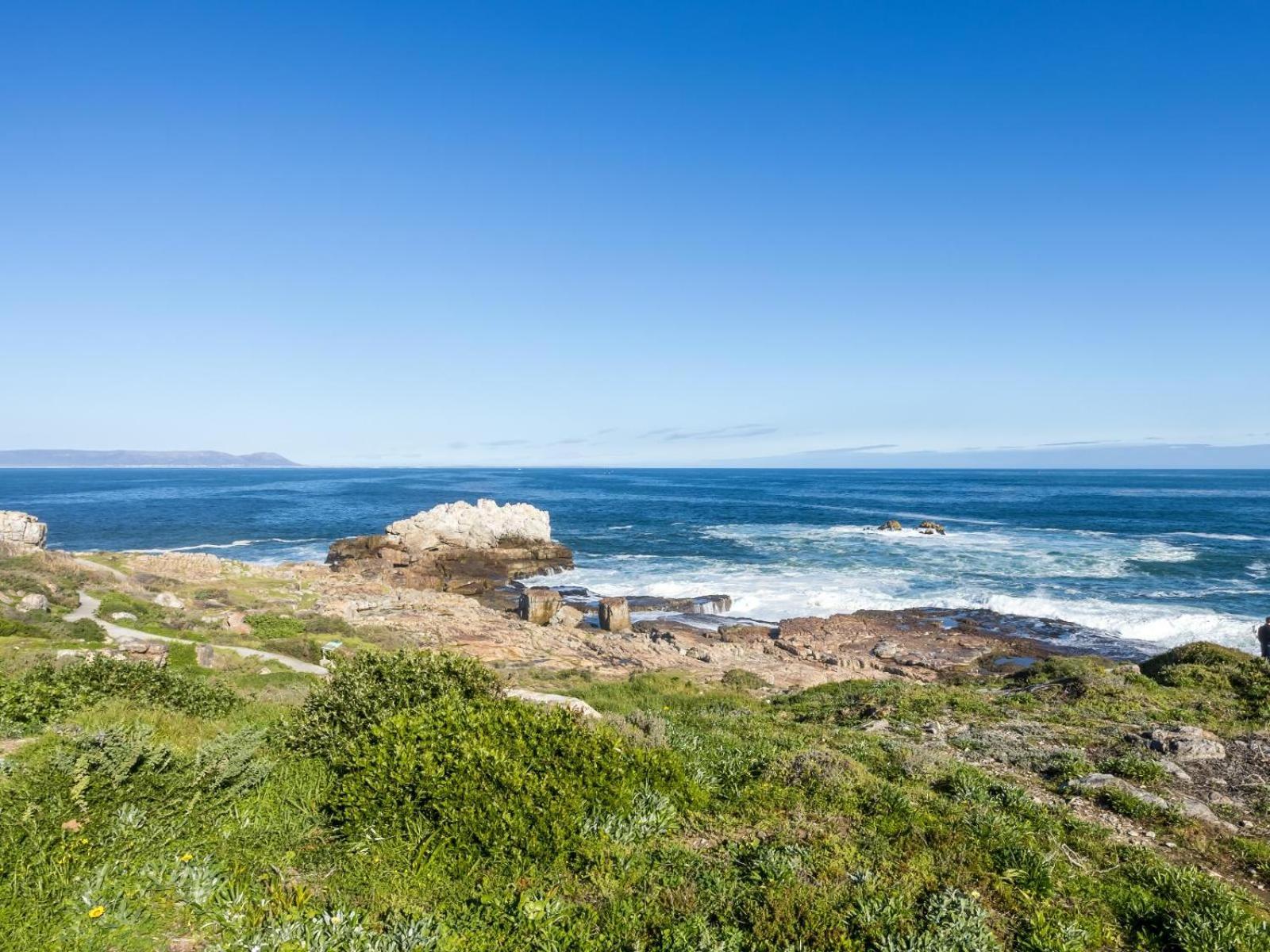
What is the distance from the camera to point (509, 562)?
49.2m

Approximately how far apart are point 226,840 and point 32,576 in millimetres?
24953

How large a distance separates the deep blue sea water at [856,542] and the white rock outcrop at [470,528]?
564cm

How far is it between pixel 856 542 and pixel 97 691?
58.4 m

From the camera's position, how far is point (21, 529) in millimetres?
34875

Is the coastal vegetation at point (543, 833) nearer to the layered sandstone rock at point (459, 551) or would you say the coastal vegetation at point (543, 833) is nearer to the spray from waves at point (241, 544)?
the layered sandstone rock at point (459, 551)

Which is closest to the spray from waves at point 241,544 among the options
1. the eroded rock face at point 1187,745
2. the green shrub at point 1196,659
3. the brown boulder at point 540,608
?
the brown boulder at point 540,608

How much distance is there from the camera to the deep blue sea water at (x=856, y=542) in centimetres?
3684

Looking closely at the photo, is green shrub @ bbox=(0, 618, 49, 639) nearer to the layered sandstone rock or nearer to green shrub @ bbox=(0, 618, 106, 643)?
green shrub @ bbox=(0, 618, 106, 643)

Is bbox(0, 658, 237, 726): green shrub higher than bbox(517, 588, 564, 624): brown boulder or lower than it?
higher

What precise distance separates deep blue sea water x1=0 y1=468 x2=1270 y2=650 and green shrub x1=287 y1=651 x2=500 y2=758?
1121 inches

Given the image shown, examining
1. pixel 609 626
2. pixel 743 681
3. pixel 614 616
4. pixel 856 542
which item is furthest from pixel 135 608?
pixel 856 542

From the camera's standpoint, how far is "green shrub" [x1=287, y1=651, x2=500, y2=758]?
7.84 metres

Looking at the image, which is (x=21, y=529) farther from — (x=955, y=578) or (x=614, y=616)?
(x=955, y=578)

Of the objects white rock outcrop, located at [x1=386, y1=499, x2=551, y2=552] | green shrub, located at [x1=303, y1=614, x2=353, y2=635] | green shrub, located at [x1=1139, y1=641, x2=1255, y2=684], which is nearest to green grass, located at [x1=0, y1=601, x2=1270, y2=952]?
green shrub, located at [x1=1139, y1=641, x2=1255, y2=684]
